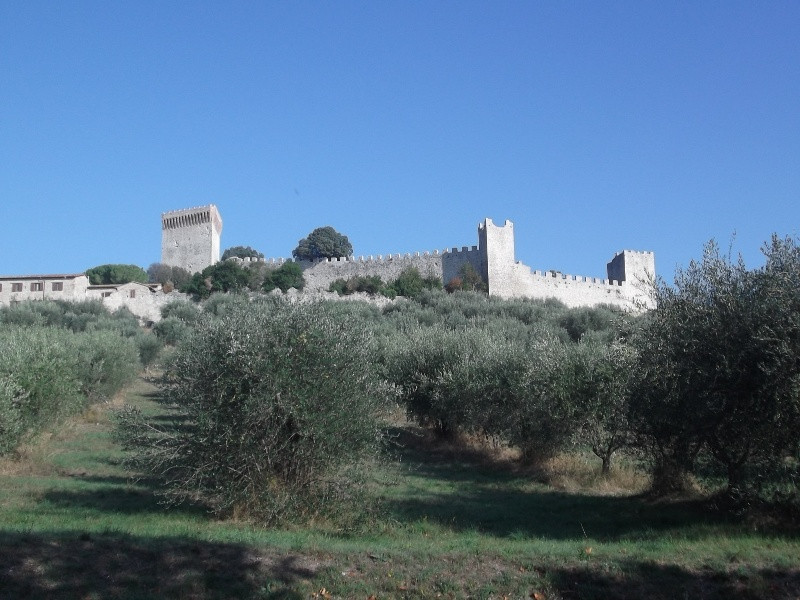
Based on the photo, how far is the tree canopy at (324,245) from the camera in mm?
81938

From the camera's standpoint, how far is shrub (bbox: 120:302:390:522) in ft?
34.5

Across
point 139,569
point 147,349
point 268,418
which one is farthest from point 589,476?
point 147,349

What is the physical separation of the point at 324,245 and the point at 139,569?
75.6 meters

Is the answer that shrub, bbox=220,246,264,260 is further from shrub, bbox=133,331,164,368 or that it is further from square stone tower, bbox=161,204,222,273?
A: shrub, bbox=133,331,164,368

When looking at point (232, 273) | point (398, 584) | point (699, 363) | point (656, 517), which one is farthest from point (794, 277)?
point (232, 273)

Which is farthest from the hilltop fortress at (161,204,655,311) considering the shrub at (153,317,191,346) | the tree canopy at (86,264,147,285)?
the shrub at (153,317,191,346)

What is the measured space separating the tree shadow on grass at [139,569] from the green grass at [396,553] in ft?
0.04

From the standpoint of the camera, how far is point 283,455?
35.3 ft

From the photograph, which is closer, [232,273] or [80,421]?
[80,421]

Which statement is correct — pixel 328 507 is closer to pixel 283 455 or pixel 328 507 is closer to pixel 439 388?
pixel 283 455

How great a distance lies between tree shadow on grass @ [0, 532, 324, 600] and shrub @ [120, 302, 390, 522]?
2.65 m

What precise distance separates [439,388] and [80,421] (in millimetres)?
9618

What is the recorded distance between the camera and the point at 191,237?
7681 cm

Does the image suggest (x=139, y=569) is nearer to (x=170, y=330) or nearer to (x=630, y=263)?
(x=170, y=330)
